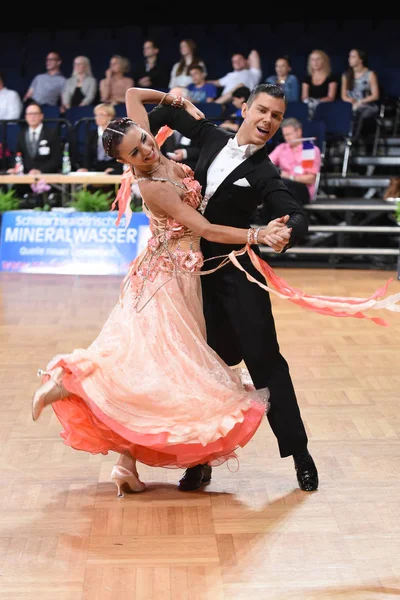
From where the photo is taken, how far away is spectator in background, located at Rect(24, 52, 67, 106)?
9.77 m

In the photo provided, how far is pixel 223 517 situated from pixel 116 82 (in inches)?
287

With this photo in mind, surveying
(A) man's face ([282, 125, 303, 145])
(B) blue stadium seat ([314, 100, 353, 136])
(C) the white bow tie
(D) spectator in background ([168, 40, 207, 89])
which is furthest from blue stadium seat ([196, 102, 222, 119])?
(C) the white bow tie

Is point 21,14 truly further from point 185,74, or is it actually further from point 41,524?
point 41,524

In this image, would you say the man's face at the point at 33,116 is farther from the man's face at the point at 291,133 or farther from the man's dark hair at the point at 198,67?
the man's face at the point at 291,133

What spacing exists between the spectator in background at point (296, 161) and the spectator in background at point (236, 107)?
0.45 metres

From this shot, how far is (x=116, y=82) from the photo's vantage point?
369 inches

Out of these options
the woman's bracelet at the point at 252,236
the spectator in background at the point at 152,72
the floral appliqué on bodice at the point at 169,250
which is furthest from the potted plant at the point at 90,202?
the woman's bracelet at the point at 252,236

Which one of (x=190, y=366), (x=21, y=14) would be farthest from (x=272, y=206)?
(x=21, y=14)

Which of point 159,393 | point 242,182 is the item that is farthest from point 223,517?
point 242,182

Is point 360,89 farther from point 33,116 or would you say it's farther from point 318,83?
point 33,116

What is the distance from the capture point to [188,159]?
8062 mm

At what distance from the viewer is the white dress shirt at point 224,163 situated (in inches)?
113

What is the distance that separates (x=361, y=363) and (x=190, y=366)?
6.67 feet

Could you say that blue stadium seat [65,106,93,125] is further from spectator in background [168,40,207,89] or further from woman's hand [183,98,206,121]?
woman's hand [183,98,206,121]
